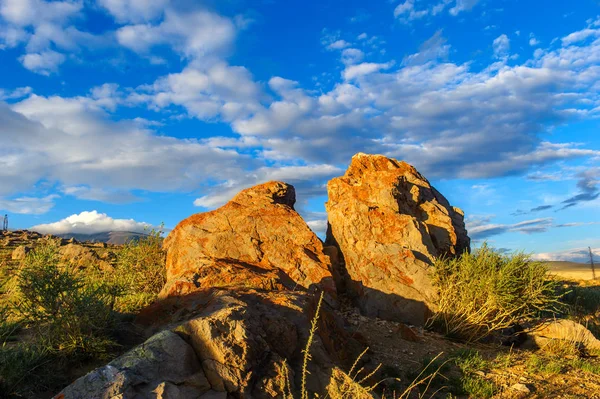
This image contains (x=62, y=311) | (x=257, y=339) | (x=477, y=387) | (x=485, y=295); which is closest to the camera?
(x=257, y=339)

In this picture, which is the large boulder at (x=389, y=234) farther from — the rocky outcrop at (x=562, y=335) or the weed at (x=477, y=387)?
the weed at (x=477, y=387)

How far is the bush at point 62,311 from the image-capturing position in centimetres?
567

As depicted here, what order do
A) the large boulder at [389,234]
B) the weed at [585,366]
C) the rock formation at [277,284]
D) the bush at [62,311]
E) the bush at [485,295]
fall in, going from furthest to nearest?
the large boulder at [389,234] < the bush at [485,295] < the weed at [585,366] < the bush at [62,311] < the rock formation at [277,284]

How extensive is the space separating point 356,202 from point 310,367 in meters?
6.61

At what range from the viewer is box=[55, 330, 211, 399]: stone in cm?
362

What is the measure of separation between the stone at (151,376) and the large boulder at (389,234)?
233 inches

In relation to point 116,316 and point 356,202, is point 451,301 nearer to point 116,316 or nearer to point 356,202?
point 356,202

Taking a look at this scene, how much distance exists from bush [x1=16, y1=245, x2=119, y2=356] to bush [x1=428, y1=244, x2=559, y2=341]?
6201 millimetres

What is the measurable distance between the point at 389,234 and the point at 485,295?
8.26ft

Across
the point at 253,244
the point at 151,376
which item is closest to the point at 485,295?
the point at 253,244

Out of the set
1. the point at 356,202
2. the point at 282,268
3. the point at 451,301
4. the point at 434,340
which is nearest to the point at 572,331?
the point at 451,301

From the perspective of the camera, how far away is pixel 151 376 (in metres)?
3.87

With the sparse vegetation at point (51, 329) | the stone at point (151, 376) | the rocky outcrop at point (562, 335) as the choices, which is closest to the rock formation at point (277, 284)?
the stone at point (151, 376)

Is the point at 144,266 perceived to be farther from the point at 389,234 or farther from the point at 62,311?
the point at 389,234
